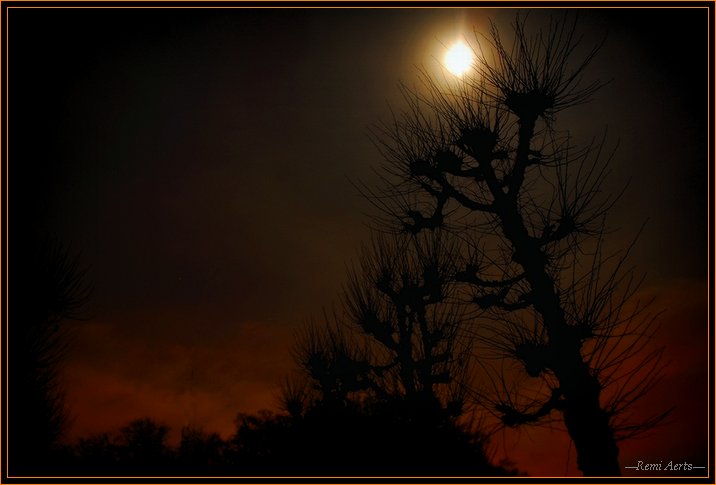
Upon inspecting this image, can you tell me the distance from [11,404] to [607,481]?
427 inches

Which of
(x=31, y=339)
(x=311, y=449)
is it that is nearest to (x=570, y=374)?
(x=311, y=449)

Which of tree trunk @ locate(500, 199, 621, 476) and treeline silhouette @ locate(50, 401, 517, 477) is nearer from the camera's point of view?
tree trunk @ locate(500, 199, 621, 476)

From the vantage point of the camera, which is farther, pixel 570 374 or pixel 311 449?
pixel 311 449

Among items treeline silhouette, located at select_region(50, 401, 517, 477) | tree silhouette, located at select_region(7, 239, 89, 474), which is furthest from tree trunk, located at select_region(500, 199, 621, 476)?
tree silhouette, located at select_region(7, 239, 89, 474)

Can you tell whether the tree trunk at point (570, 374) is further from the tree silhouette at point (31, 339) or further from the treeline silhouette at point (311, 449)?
the tree silhouette at point (31, 339)

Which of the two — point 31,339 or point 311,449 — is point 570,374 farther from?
point 31,339

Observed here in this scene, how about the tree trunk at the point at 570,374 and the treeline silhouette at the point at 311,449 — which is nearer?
the tree trunk at the point at 570,374

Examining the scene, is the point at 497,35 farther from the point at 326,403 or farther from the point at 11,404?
the point at 11,404

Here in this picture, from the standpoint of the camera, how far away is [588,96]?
734 centimetres

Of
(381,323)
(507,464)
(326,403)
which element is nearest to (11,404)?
(326,403)

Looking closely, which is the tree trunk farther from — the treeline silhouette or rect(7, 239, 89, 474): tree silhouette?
rect(7, 239, 89, 474): tree silhouette

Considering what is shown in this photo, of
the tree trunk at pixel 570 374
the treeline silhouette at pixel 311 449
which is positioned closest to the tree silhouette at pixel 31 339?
the treeline silhouette at pixel 311 449

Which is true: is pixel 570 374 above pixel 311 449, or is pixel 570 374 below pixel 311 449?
above

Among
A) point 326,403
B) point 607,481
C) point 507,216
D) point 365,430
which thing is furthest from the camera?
point 326,403
